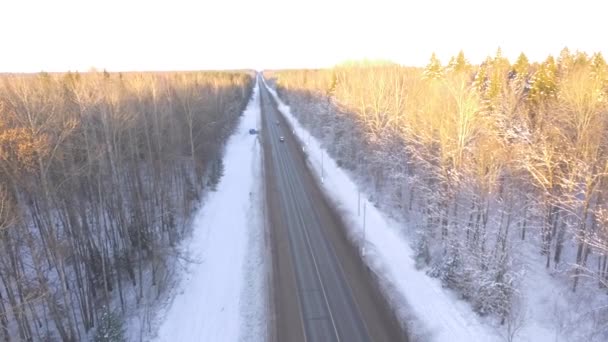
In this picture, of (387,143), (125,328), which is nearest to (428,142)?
(387,143)

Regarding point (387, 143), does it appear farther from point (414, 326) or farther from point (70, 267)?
point (70, 267)

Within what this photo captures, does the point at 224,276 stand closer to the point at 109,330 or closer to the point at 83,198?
the point at 109,330

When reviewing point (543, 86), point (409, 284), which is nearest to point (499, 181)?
point (409, 284)

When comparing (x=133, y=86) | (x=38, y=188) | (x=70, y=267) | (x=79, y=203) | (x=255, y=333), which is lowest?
(x=255, y=333)

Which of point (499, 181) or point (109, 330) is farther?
point (499, 181)

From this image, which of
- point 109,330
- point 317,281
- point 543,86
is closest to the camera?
point 109,330
